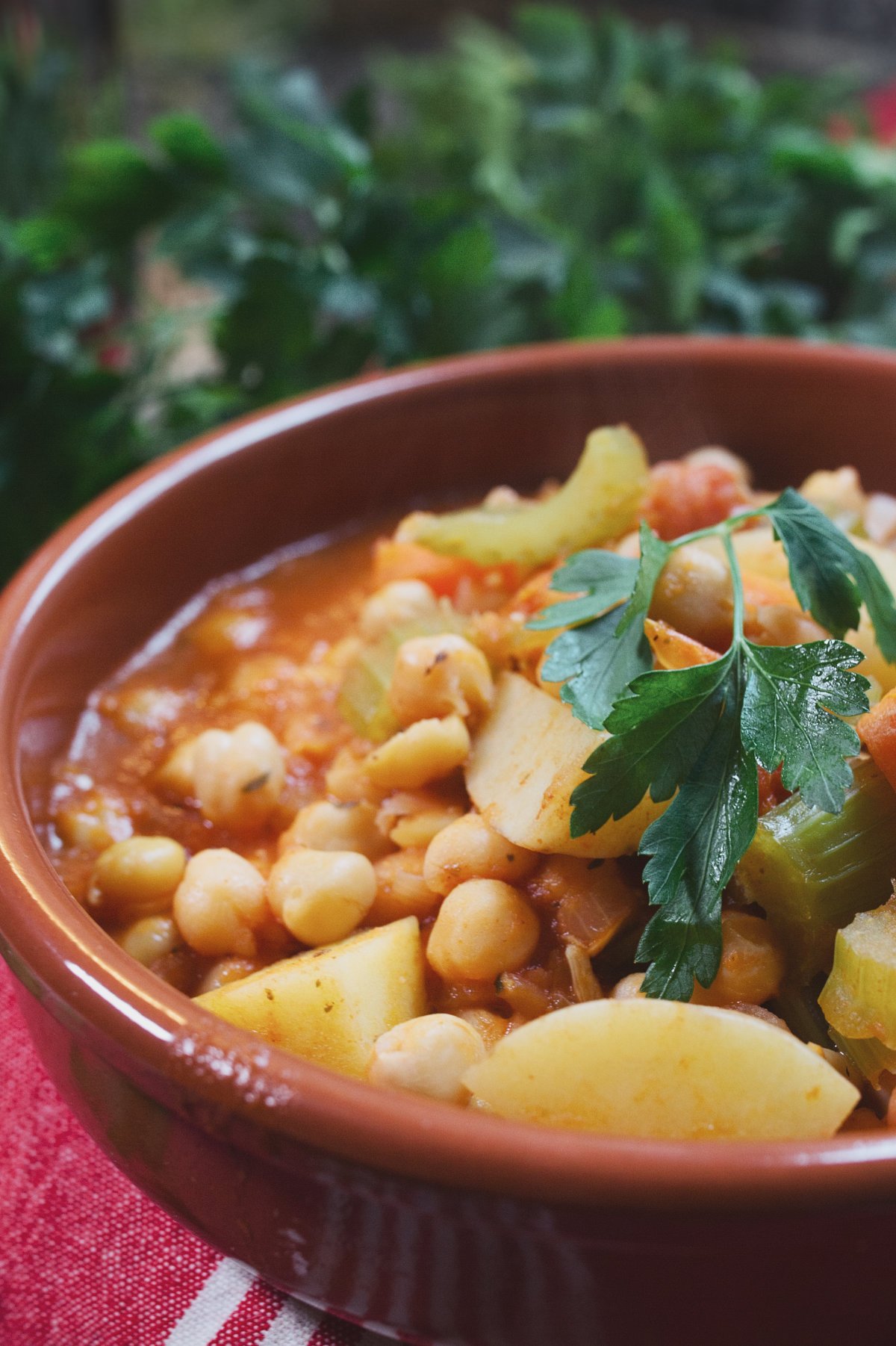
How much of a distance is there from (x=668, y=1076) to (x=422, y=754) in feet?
2.34

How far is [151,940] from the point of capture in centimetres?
206

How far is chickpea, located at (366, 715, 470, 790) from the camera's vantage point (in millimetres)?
2035

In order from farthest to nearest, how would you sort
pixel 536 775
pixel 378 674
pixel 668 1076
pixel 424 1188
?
1. pixel 378 674
2. pixel 536 775
3. pixel 668 1076
4. pixel 424 1188

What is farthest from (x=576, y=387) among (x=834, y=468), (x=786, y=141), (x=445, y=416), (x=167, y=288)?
(x=167, y=288)

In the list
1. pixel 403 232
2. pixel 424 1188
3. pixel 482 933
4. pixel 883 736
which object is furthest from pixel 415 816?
pixel 403 232

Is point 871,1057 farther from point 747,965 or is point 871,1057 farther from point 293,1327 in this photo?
point 293,1327

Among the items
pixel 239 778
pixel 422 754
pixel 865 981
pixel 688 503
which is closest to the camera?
pixel 865 981

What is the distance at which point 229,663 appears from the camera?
8.71ft

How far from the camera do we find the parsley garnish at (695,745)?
1687 millimetres

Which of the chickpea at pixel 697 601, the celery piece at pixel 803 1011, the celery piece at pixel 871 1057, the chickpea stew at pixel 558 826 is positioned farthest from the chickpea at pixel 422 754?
the celery piece at pixel 871 1057

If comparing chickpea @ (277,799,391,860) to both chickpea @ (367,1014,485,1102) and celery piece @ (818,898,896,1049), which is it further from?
celery piece @ (818,898,896,1049)

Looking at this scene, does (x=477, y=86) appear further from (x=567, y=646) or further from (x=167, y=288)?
(x=567, y=646)

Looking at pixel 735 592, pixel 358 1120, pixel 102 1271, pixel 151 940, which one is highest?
pixel 735 592

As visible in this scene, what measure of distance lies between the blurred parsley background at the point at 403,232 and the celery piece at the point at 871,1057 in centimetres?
224
